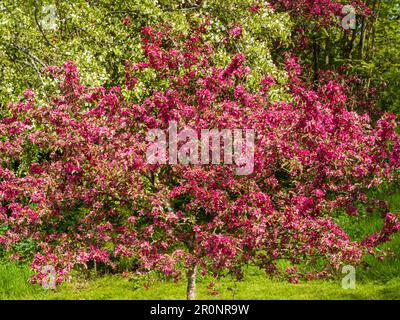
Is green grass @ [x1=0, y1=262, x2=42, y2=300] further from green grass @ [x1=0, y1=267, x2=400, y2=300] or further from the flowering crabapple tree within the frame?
the flowering crabapple tree

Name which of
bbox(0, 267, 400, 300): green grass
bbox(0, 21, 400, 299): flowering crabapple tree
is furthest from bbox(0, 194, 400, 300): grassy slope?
bbox(0, 21, 400, 299): flowering crabapple tree

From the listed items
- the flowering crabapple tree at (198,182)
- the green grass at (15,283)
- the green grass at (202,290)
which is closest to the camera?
the flowering crabapple tree at (198,182)

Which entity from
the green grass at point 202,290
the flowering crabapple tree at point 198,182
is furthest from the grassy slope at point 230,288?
the flowering crabapple tree at point 198,182

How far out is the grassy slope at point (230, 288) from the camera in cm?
919

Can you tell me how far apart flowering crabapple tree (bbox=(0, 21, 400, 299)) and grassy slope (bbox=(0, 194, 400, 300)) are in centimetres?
276

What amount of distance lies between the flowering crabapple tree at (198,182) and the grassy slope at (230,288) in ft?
9.06

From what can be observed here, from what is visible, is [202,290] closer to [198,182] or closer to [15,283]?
[15,283]

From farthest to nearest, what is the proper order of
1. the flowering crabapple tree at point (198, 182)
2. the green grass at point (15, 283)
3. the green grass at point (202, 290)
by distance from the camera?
the green grass at point (15, 283)
the green grass at point (202, 290)
the flowering crabapple tree at point (198, 182)

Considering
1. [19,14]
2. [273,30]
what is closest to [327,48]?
[273,30]

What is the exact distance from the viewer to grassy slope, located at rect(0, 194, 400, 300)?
9.19 meters

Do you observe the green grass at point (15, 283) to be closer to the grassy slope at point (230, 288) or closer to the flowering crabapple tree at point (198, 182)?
the grassy slope at point (230, 288)
